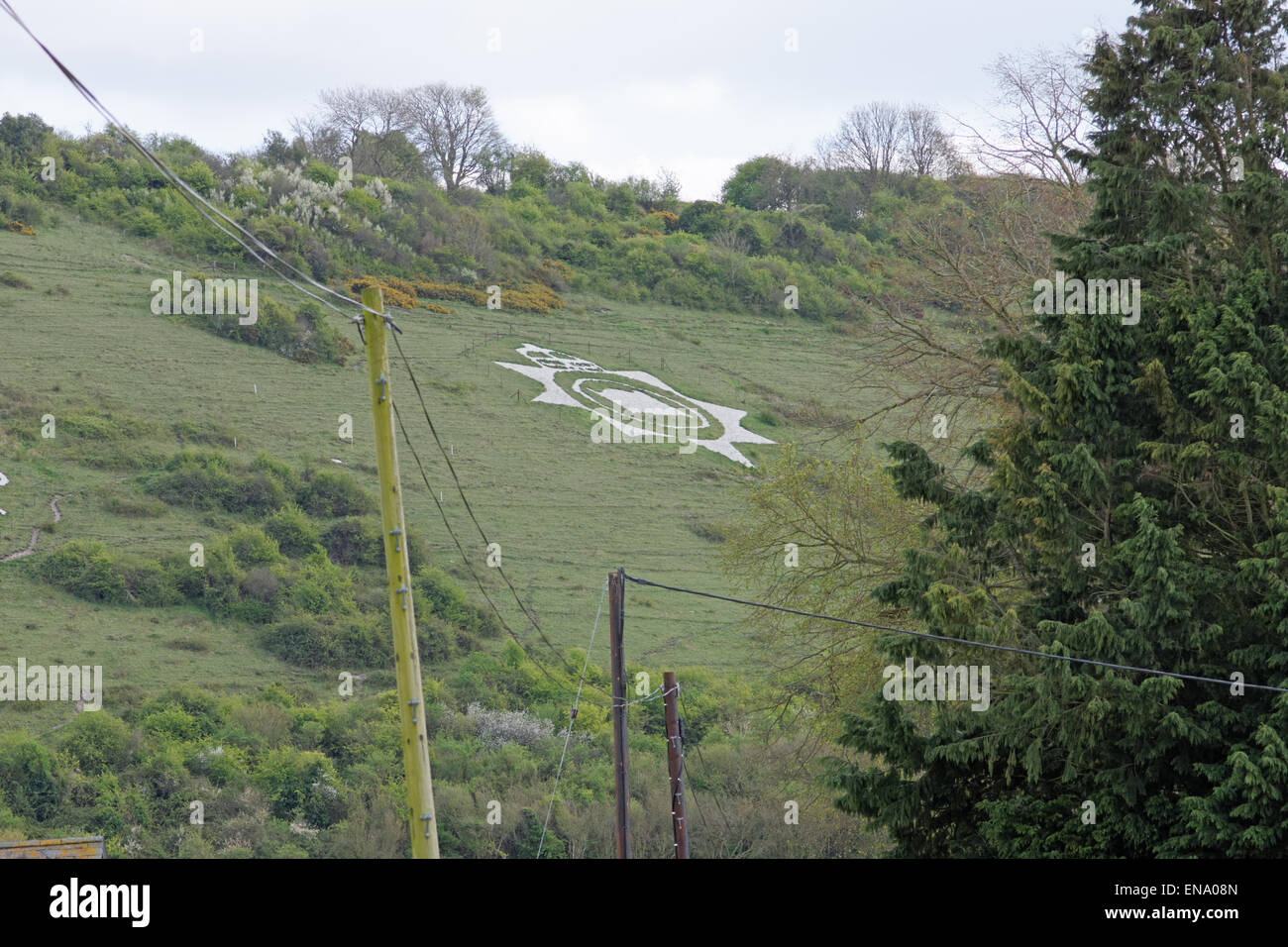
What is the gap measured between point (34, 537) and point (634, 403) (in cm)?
2610

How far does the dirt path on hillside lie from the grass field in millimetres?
220

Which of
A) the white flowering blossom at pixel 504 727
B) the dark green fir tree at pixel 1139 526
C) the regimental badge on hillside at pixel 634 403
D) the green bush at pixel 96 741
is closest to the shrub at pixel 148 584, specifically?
the green bush at pixel 96 741

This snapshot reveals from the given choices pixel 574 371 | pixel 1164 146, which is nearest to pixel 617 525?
pixel 574 371

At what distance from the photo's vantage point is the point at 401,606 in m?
8.33

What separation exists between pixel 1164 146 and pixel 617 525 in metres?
30.6

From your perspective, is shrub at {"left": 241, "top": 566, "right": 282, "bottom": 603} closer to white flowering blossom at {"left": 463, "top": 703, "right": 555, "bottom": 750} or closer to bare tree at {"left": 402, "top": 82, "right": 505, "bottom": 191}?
white flowering blossom at {"left": 463, "top": 703, "right": 555, "bottom": 750}

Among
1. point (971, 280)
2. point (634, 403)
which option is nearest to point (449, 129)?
point (634, 403)

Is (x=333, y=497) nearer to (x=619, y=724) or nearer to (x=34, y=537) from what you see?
(x=34, y=537)

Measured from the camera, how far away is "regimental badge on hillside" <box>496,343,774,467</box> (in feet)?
163

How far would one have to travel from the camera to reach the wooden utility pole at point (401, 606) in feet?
26.3

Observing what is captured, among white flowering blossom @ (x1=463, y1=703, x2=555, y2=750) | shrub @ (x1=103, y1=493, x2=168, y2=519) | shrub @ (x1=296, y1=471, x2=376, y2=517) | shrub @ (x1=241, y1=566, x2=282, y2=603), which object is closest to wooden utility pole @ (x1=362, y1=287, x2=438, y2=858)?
white flowering blossom @ (x1=463, y1=703, x2=555, y2=750)
